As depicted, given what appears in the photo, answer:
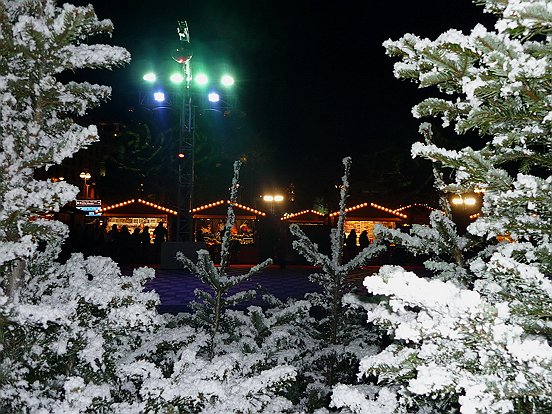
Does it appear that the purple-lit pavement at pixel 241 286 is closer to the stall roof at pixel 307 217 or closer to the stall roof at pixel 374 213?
the stall roof at pixel 374 213

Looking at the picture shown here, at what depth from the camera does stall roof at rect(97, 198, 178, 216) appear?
21.8 m

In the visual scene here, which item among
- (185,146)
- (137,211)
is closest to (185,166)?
(185,146)

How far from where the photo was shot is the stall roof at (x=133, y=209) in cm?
2183

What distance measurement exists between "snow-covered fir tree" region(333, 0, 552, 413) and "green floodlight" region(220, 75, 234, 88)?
1733cm

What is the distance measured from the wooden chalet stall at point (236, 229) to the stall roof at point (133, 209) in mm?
1934

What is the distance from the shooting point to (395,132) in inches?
1462

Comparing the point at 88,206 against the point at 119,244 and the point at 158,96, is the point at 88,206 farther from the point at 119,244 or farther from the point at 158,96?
the point at 158,96

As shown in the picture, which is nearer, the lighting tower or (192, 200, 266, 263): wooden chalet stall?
the lighting tower

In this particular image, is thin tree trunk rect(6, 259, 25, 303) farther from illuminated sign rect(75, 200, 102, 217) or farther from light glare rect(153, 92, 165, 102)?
illuminated sign rect(75, 200, 102, 217)

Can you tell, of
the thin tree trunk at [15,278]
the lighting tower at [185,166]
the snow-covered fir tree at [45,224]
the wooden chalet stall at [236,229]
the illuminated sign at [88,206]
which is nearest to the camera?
the snow-covered fir tree at [45,224]

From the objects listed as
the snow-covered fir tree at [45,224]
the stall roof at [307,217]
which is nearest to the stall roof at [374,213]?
the stall roof at [307,217]

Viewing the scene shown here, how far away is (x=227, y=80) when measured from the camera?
17984 mm

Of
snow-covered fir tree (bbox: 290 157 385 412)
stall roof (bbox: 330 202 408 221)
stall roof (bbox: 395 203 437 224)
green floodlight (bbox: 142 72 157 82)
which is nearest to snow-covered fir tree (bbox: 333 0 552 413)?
snow-covered fir tree (bbox: 290 157 385 412)

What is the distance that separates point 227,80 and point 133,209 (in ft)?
29.2
